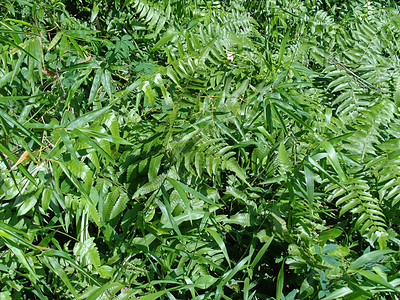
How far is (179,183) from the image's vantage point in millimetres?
1563

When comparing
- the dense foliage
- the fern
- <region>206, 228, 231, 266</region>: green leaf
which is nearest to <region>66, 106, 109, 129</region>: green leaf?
the dense foliage

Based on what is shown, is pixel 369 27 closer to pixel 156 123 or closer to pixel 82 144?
pixel 156 123

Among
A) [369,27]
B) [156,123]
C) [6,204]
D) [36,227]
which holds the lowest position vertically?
[36,227]

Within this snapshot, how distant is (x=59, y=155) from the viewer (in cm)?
155

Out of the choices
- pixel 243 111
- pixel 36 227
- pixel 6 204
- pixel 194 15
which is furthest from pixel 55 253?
pixel 194 15

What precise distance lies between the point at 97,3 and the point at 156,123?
4.41ft

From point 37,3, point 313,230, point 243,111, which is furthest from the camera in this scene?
point 37,3

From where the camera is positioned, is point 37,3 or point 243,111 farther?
point 37,3

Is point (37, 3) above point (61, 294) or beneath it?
above

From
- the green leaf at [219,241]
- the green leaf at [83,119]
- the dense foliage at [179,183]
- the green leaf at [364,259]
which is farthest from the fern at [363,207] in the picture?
the green leaf at [83,119]

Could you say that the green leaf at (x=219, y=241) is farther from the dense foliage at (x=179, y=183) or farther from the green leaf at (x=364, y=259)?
the green leaf at (x=364, y=259)

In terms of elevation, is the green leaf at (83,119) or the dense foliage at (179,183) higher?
the green leaf at (83,119)

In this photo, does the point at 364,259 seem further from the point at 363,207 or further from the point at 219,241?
the point at 219,241

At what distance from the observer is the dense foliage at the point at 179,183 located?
1.51m
